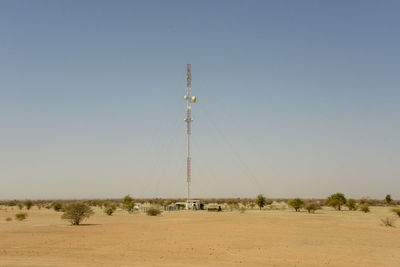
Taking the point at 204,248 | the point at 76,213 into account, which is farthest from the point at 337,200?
the point at 204,248

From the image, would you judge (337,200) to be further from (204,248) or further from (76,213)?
(204,248)

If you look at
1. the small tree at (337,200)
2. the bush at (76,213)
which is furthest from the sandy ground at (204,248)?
the small tree at (337,200)

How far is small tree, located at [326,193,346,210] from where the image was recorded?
76400 millimetres

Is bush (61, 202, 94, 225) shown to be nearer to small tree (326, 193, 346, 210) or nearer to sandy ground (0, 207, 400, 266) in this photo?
sandy ground (0, 207, 400, 266)

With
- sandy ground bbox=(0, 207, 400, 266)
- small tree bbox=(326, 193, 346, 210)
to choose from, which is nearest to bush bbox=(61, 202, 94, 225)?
sandy ground bbox=(0, 207, 400, 266)

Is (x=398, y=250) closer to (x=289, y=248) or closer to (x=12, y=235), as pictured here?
(x=289, y=248)

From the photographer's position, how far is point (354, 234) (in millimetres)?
31172

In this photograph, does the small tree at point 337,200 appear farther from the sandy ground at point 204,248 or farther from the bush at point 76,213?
the bush at point 76,213

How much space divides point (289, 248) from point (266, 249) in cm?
150

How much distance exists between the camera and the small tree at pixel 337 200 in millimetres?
76400

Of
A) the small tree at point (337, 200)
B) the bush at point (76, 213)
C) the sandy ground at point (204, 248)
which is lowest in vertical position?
the sandy ground at point (204, 248)

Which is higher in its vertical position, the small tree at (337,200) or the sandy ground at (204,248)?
the small tree at (337,200)

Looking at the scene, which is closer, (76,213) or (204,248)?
(204,248)

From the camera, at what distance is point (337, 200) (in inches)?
3034
